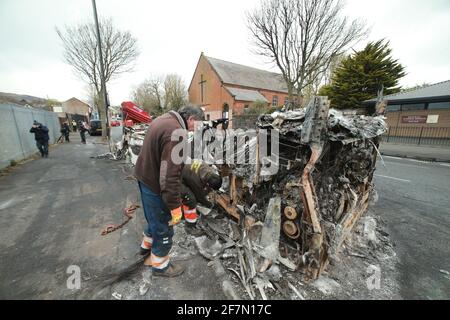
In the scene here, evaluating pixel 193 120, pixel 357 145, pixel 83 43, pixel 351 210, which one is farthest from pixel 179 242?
pixel 83 43

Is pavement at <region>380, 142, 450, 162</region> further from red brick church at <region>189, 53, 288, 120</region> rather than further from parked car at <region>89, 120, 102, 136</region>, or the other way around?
parked car at <region>89, 120, 102, 136</region>

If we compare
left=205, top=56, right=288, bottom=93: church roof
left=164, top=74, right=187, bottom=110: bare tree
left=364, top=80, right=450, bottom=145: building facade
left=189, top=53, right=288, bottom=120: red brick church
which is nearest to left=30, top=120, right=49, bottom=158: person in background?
left=189, top=53, right=288, bottom=120: red brick church

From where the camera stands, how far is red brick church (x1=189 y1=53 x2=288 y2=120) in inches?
1002

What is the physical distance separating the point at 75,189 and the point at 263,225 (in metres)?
5.14

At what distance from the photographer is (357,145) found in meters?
3.29

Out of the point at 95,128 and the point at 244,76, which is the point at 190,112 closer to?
the point at 95,128

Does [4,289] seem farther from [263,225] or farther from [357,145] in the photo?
[357,145]

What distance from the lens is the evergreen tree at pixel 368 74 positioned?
621 inches

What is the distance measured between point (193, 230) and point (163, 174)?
1.67 metres

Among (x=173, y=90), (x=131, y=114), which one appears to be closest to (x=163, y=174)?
(x=131, y=114)

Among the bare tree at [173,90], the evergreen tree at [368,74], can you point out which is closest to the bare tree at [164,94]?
the bare tree at [173,90]

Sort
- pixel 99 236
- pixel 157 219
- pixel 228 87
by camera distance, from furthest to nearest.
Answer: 1. pixel 228 87
2. pixel 99 236
3. pixel 157 219

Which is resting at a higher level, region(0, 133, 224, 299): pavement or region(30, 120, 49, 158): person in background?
region(30, 120, 49, 158): person in background

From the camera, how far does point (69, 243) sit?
9.68ft
